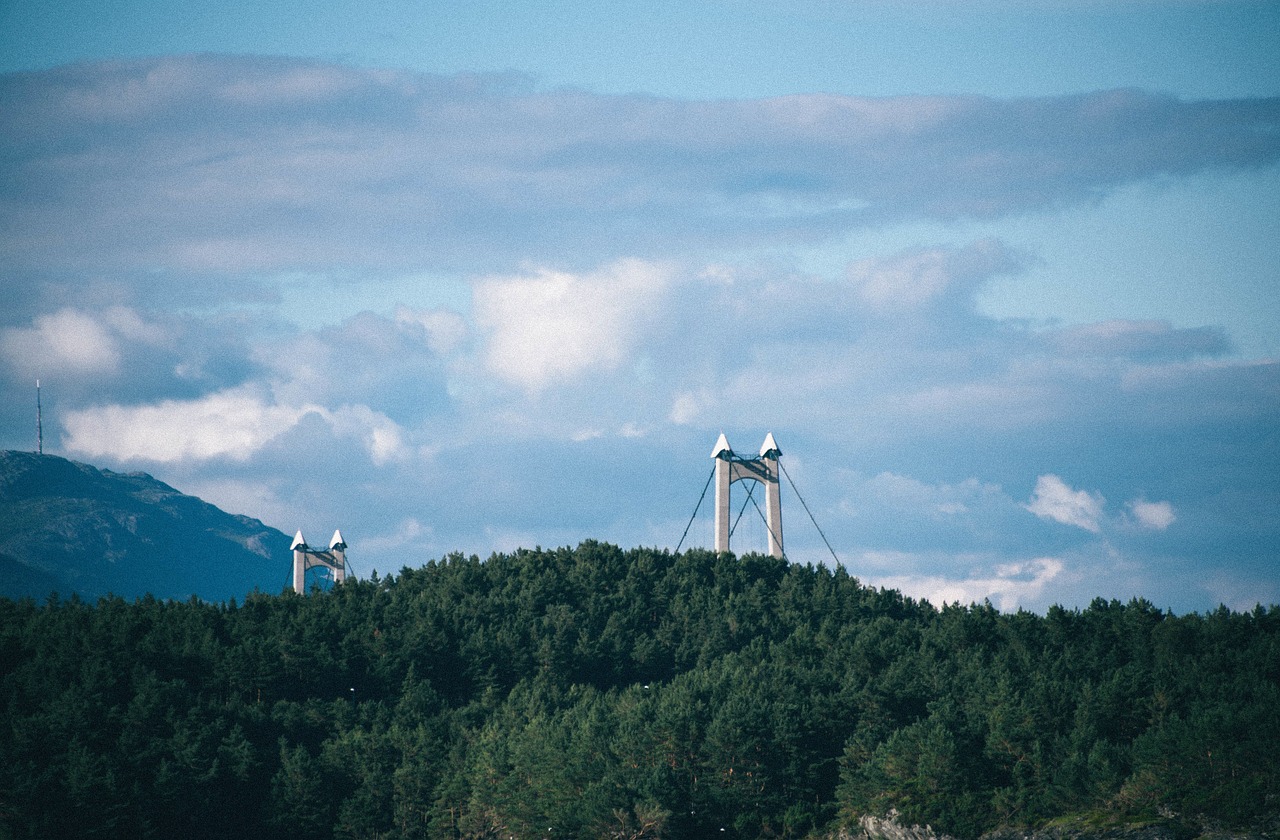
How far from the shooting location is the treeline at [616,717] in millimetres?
71812

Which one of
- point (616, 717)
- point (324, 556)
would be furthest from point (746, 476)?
point (324, 556)

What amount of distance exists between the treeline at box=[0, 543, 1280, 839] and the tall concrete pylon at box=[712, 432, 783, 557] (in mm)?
5183

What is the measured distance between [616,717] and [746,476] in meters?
26.4

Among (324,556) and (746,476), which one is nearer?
(746,476)

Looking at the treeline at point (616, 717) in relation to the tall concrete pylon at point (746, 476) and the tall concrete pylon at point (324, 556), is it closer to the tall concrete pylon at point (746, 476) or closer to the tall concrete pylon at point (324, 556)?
the tall concrete pylon at point (746, 476)

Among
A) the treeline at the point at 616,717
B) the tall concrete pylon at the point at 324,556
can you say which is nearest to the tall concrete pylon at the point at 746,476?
the treeline at the point at 616,717

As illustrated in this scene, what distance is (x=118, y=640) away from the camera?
91.1 metres

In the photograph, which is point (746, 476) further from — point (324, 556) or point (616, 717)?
point (324, 556)

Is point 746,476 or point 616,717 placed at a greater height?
point 746,476

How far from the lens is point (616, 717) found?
80.6 m

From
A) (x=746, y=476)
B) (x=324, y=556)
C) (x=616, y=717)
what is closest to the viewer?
(x=616, y=717)

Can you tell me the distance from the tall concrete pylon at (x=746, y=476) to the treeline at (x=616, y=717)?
5.18 m

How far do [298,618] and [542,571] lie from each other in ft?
60.7

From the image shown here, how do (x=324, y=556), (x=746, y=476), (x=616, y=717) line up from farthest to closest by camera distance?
1. (x=324, y=556)
2. (x=746, y=476)
3. (x=616, y=717)
